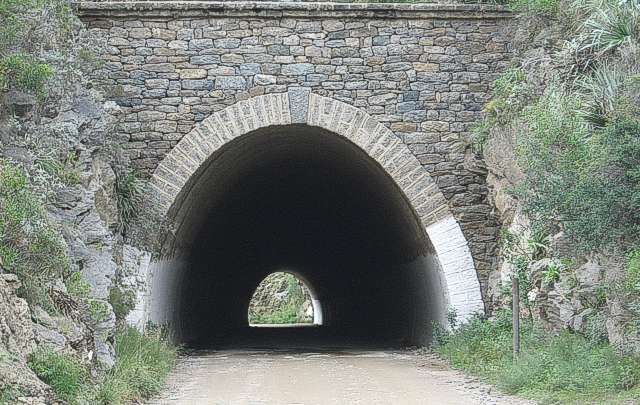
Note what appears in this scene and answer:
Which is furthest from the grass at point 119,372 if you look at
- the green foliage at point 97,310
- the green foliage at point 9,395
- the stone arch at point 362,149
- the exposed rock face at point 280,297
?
the exposed rock face at point 280,297

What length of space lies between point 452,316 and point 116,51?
6443 mm

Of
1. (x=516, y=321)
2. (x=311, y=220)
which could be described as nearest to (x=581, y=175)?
(x=516, y=321)

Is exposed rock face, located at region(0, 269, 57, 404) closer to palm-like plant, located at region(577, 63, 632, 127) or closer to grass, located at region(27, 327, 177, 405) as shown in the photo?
grass, located at region(27, 327, 177, 405)

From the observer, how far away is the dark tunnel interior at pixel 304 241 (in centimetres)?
1462

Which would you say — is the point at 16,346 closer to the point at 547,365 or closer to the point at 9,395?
the point at 9,395

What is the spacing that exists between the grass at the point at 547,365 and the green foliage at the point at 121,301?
4.41 metres

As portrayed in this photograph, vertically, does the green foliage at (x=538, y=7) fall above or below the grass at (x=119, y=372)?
above

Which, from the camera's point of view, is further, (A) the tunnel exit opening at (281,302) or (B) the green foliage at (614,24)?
(A) the tunnel exit opening at (281,302)

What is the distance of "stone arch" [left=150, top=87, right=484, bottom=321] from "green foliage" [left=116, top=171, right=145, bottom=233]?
1.01 feet

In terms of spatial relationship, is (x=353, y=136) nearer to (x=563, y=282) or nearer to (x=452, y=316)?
(x=452, y=316)

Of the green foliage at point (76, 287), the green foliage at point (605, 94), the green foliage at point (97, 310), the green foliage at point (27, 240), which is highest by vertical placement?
the green foliage at point (605, 94)

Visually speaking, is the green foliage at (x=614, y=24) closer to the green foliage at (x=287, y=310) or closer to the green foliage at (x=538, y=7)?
the green foliage at (x=538, y=7)

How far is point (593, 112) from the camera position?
1032 cm

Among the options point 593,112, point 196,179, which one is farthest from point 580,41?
point 196,179
